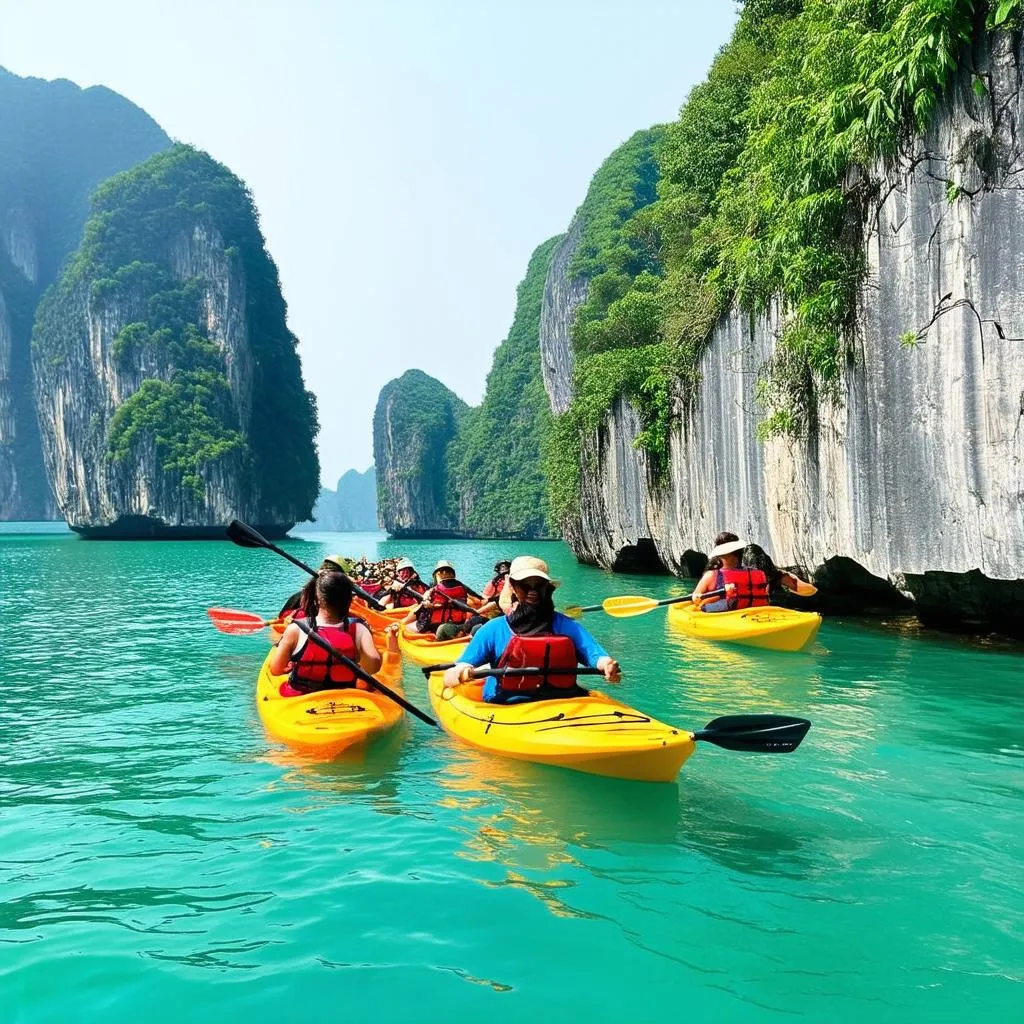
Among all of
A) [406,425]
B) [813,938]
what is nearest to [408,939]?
[813,938]

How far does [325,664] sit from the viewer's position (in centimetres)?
649

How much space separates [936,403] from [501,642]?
5.62 meters

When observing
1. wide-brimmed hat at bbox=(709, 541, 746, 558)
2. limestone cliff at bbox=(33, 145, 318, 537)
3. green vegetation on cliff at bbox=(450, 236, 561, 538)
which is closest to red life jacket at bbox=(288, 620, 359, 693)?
wide-brimmed hat at bbox=(709, 541, 746, 558)

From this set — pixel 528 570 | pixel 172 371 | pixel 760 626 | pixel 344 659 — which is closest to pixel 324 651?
pixel 344 659

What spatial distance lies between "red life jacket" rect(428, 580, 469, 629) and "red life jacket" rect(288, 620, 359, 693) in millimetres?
4297

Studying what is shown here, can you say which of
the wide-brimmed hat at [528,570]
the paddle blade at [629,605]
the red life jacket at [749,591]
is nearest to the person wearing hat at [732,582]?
the red life jacket at [749,591]

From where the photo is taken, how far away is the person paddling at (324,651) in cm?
642

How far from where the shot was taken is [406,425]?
12850 cm

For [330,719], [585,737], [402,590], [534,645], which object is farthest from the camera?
[402,590]

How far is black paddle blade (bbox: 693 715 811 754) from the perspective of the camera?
477cm

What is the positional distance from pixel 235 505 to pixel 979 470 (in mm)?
69639

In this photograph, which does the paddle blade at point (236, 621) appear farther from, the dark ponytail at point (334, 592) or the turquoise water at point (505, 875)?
the dark ponytail at point (334, 592)

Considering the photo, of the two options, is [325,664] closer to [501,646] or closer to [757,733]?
[501,646]

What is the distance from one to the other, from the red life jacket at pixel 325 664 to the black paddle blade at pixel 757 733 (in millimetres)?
2780
